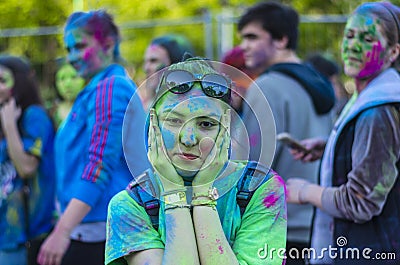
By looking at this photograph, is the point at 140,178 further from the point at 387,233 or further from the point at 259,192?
the point at 387,233

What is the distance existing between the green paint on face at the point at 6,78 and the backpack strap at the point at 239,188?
117 inches

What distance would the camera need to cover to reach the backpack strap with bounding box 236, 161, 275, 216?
2184 mm

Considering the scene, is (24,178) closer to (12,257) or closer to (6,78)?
(12,257)

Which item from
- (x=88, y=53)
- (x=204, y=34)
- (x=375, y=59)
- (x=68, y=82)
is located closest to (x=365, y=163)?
(x=375, y=59)

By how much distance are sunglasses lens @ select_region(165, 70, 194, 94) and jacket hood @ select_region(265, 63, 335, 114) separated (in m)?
2.08

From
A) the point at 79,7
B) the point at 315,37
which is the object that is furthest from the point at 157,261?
the point at 79,7

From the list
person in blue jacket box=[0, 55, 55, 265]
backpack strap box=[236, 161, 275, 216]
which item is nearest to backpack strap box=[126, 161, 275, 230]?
backpack strap box=[236, 161, 275, 216]

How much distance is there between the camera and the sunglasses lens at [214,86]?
2117 millimetres

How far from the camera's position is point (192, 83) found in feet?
6.94

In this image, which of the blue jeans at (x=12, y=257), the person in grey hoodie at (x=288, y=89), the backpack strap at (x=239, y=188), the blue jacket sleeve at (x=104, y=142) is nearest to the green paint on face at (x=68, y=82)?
the blue jeans at (x=12, y=257)

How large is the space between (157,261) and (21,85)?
10.3ft

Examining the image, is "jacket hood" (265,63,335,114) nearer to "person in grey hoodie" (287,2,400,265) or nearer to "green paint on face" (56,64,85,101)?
"person in grey hoodie" (287,2,400,265)

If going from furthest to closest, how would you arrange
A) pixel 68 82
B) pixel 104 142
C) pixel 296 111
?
pixel 68 82 < pixel 296 111 < pixel 104 142

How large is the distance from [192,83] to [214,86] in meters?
0.07
